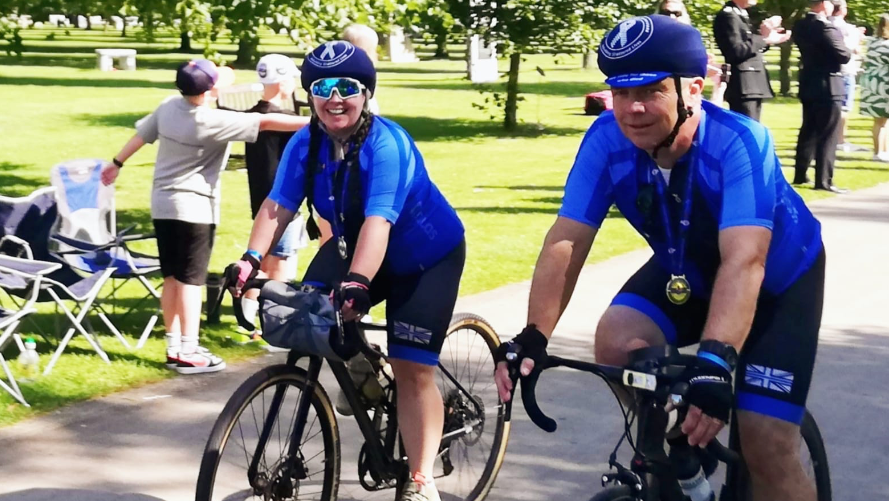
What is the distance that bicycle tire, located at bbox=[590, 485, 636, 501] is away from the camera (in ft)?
11.0

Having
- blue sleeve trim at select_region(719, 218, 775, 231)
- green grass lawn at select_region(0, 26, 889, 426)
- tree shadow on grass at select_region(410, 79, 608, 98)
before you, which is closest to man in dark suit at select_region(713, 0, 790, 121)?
green grass lawn at select_region(0, 26, 889, 426)

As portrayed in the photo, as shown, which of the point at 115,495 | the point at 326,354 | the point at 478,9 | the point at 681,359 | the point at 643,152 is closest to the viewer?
the point at 681,359

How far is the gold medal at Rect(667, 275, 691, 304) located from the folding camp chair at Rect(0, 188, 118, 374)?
437 cm

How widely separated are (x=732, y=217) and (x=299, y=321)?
144 centimetres

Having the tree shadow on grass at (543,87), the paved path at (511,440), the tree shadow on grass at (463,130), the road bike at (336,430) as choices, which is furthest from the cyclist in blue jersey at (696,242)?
the tree shadow on grass at (543,87)

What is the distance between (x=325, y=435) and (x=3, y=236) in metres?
4.11

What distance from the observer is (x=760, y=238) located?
3.50 meters

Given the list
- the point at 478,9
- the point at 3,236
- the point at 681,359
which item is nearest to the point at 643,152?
the point at 681,359

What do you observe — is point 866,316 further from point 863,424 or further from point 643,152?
point 643,152

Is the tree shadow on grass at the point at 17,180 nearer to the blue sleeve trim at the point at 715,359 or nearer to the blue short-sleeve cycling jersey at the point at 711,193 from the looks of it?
the blue short-sleeve cycling jersey at the point at 711,193

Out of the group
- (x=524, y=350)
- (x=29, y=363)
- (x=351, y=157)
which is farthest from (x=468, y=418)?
(x=29, y=363)

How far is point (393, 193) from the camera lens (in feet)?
14.9

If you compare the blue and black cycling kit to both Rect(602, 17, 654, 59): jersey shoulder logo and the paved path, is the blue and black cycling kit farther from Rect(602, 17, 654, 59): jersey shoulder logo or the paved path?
the paved path

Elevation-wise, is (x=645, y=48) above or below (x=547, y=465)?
above
